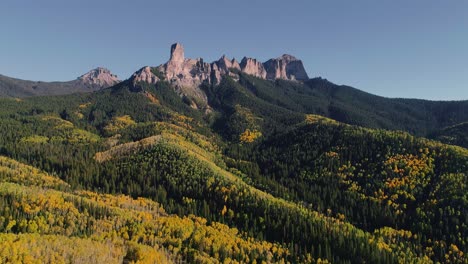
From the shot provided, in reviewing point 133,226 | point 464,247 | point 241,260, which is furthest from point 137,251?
point 464,247

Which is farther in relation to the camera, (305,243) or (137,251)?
(305,243)

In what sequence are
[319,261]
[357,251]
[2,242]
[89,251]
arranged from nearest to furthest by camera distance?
[2,242], [89,251], [319,261], [357,251]

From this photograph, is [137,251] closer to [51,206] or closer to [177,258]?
[177,258]

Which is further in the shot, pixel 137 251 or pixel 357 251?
pixel 357 251

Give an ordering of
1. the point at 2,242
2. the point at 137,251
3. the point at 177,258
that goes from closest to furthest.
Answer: the point at 2,242 < the point at 137,251 < the point at 177,258

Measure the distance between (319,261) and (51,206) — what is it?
381ft

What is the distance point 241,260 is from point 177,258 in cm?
2743

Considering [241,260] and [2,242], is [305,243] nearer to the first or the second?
[241,260]

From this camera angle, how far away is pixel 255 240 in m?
185

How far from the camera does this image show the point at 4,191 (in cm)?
17038

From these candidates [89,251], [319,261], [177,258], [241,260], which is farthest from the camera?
[319,261]

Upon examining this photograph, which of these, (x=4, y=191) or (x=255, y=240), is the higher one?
(x=4, y=191)

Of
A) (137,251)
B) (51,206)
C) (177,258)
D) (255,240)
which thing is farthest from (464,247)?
(51,206)

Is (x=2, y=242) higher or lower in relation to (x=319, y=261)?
higher
